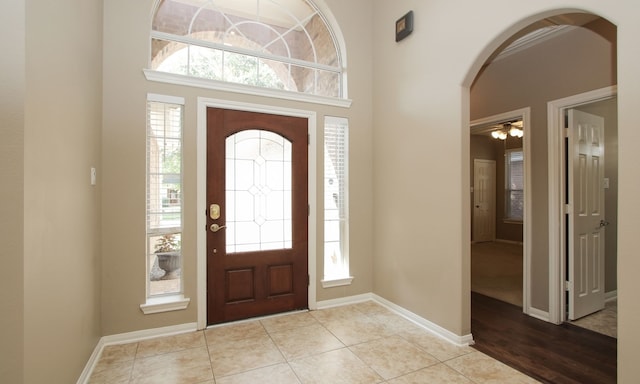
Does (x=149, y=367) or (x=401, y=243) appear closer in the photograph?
(x=149, y=367)

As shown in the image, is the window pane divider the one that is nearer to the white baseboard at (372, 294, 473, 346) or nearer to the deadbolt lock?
the deadbolt lock

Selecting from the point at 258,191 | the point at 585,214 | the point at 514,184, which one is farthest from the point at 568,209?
the point at 514,184

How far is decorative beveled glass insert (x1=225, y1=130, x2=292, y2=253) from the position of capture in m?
3.05

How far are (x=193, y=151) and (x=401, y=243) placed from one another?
2.28 m

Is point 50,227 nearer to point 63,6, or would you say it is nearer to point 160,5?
point 63,6

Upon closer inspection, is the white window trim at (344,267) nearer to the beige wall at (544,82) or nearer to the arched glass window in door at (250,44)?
the arched glass window in door at (250,44)

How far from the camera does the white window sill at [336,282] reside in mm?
3434

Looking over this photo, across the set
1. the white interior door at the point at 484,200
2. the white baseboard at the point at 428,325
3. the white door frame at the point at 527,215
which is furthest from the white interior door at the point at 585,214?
the white interior door at the point at 484,200

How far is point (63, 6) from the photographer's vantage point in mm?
1711

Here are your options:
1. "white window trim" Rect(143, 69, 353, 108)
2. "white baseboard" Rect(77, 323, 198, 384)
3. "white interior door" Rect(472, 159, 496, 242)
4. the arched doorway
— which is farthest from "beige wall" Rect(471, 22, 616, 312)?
"white interior door" Rect(472, 159, 496, 242)

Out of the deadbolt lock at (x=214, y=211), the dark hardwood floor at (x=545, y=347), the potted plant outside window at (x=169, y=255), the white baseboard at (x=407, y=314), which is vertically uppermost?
the deadbolt lock at (x=214, y=211)

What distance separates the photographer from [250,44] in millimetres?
3170

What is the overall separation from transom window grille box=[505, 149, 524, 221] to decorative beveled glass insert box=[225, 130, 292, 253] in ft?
23.5

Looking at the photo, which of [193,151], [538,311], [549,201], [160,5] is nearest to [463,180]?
[549,201]
